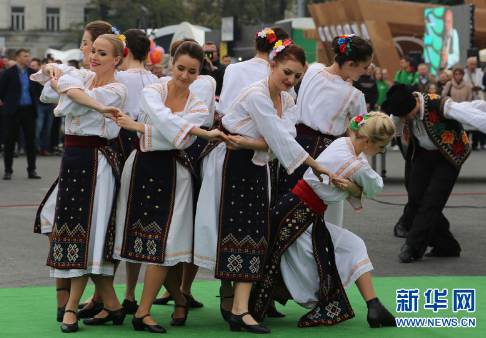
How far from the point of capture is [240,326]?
4.29 meters

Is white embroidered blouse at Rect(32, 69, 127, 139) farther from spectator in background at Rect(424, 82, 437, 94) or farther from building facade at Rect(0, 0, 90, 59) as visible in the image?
building facade at Rect(0, 0, 90, 59)

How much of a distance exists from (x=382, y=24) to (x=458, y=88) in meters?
11.9

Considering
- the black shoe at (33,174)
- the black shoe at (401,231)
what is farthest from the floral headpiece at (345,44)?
the black shoe at (33,174)

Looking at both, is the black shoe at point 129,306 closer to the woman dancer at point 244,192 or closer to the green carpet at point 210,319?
the green carpet at point 210,319

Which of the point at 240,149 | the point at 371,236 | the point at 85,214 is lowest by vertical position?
the point at 371,236

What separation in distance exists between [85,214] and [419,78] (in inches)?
537

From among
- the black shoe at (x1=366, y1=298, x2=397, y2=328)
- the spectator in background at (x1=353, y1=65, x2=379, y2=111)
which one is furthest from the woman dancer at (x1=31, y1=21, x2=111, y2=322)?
the spectator in background at (x1=353, y1=65, x2=379, y2=111)

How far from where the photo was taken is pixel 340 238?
4.56 m

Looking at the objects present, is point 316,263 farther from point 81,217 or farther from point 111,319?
point 81,217

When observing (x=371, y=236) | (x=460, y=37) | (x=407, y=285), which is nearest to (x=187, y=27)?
(x=460, y=37)

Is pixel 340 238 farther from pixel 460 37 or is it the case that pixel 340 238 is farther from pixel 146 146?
pixel 460 37

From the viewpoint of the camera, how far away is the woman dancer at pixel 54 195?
4.49 metres

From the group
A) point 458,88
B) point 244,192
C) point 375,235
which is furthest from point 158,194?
point 458,88

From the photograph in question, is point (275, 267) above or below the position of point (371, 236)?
above
